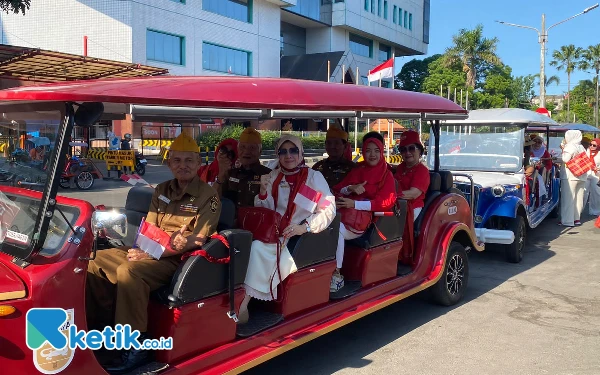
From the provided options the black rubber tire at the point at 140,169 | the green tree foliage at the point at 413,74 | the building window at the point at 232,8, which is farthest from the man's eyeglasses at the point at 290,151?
the green tree foliage at the point at 413,74

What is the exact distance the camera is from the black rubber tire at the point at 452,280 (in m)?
5.55

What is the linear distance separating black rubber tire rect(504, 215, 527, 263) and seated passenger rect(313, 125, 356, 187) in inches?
115

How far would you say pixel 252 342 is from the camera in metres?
3.51

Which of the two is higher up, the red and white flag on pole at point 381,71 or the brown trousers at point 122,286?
the red and white flag on pole at point 381,71

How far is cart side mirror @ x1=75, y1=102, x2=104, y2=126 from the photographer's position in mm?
2725

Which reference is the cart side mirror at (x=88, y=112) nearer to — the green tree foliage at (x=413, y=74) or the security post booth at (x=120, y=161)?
the security post booth at (x=120, y=161)

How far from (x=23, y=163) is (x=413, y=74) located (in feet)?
194

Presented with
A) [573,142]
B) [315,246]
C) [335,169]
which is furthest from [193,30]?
[315,246]

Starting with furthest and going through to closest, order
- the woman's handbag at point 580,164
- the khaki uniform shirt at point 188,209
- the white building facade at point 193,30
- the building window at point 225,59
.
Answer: the building window at point 225,59 → the white building facade at point 193,30 → the woman's handbag at point 580,164 → the khaki uniform shirt at point 188,209

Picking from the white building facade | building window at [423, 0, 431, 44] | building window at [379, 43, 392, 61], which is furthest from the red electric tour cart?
building window at [423, 0, 431, 44]

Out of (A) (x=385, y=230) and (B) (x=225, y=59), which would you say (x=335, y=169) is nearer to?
(A) (x=385, y=230)

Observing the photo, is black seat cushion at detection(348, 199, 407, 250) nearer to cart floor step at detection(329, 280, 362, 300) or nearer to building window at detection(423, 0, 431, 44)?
cart floor step at detection(329, 280, 362, 300)

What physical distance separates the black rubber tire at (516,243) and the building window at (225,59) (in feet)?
81.8

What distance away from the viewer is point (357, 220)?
4676mm
